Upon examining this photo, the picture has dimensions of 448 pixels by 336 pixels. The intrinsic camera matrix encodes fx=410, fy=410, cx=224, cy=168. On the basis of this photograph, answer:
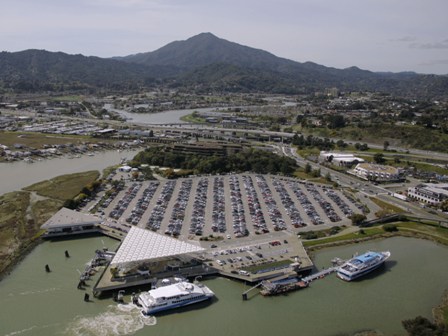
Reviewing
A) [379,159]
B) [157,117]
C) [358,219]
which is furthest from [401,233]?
[157,117]

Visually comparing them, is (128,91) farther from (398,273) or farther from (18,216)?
(398,273)

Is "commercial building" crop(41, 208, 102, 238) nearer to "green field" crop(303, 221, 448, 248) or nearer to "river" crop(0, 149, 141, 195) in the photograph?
"river" crop(0, 149, 141, 195)

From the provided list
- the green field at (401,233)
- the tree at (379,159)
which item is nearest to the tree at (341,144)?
the tree at (379,159)

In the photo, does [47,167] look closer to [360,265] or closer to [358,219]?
[358,219]

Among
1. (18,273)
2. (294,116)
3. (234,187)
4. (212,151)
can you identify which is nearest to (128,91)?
(294,116)

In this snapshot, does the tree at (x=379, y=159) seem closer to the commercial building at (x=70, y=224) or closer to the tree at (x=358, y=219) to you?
the tree at (x=358, y=219)
